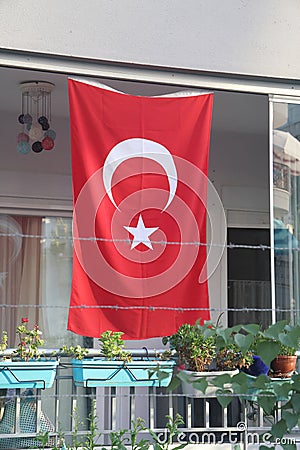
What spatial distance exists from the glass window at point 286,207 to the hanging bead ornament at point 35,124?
66.1 inches

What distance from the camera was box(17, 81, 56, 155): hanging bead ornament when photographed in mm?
5395

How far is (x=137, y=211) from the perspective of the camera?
159 inches

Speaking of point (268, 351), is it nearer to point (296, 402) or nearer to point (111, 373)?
point (296, 402)

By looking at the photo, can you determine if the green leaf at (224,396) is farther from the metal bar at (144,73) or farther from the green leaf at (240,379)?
the metal bar at (144,73)

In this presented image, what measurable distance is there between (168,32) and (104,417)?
278 cm

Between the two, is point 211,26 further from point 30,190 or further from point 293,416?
point 293,416

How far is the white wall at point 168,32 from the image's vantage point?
12.8 feet

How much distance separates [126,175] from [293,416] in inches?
112

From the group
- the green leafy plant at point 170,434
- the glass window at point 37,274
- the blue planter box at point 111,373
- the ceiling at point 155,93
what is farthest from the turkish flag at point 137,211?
the glass window at point 37,274

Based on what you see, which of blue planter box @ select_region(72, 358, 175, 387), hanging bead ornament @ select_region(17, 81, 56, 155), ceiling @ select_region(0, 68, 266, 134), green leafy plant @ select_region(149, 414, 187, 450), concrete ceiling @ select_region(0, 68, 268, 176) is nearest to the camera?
green leafy plant @ select_region(149, 414, 187, 450)

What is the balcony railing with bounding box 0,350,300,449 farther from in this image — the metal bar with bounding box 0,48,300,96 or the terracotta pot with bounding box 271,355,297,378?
the metal bar with bounding box 0,48,300,96

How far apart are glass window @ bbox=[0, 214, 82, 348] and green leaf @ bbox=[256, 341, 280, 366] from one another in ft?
15.0

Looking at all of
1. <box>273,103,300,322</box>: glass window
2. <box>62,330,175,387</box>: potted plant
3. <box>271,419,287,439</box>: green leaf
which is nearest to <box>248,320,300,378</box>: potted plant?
<box>271,419,287,439</box>: green leaf

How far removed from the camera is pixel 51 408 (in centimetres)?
523
